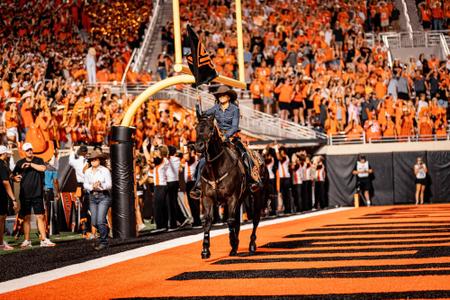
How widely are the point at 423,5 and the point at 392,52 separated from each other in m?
3.19

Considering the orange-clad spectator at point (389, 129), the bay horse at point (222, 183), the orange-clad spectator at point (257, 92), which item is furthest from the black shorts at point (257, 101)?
the bay horse at point (222, 183)

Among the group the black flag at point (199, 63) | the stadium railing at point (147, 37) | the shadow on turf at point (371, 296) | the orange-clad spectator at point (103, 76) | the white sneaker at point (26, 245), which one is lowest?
the white sneaker at point (26, 245)

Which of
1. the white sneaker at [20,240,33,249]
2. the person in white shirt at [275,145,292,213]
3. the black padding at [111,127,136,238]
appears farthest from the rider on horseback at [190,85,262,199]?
the person in white shirt at [275,145,292,213]

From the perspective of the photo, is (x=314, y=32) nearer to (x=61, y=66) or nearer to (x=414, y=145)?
(x=414, y=145)

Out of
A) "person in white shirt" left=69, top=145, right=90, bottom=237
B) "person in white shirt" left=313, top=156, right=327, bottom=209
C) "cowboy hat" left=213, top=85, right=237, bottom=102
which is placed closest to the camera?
"cowboy hat" left=213, top=85, right=237, bottom=102

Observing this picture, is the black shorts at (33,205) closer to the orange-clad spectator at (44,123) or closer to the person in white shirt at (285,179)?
the orange-clad spectator at (44,123)

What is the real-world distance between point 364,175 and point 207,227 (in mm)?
17559

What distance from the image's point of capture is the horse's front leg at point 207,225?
1189 cm

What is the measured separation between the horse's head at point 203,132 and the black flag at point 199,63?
3.50 m

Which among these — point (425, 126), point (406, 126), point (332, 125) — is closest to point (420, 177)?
point (425, 126)

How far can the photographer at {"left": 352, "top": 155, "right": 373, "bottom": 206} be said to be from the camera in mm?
28812

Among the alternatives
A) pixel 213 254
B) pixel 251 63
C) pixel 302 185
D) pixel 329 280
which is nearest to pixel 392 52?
pixel 251 63

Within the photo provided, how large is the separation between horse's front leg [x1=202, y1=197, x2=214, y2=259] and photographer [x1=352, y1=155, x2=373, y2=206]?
677 inches

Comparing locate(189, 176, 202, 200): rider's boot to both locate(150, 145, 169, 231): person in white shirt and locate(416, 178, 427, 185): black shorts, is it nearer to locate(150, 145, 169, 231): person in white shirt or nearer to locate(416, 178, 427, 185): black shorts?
locate(150, 145, 169, 231): person in white shirt
